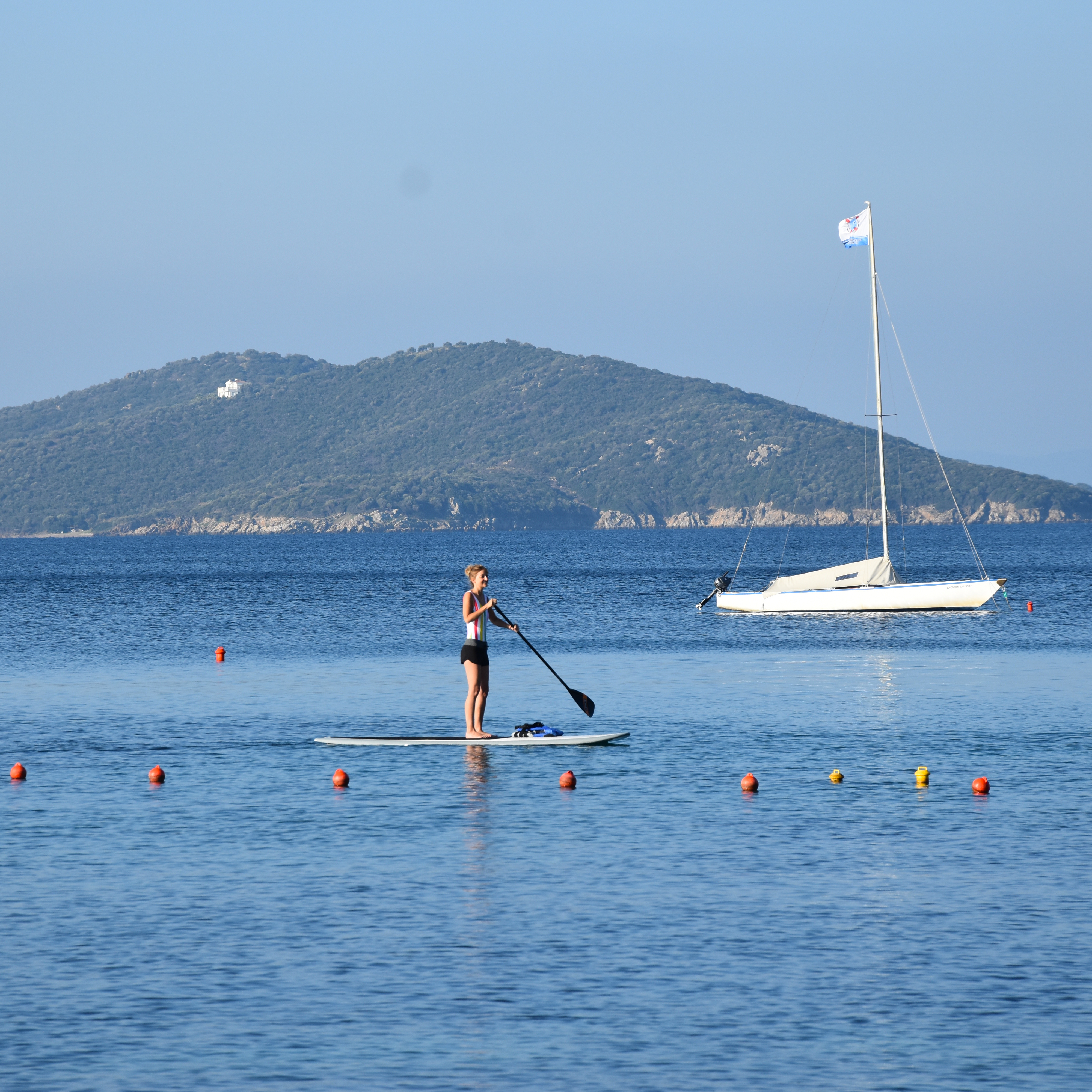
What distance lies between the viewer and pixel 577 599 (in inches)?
3359

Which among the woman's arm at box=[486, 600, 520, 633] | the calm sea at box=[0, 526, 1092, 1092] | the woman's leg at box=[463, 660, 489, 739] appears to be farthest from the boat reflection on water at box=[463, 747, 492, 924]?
the woman's arm at box=[486, 600, 520, 633]

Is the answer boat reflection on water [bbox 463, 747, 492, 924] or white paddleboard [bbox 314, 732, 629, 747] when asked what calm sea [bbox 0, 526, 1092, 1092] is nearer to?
boat reflection on water [bbox 463, 747, 492, 924]

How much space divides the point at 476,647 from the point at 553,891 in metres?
9.10

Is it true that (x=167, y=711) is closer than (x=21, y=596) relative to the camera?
Yes

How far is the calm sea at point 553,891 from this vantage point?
1071cm

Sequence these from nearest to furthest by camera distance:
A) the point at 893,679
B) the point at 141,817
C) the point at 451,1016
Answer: the point at 451,1016
the point at 141,817
the point at 893,679

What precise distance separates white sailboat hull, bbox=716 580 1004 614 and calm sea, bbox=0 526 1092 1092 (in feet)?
→ 86.0

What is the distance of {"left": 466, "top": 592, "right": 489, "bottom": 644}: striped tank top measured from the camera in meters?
23.9

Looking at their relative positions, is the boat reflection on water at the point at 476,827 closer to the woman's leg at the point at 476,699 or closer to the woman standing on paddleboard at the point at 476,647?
the woman's leg at the point at 476,699

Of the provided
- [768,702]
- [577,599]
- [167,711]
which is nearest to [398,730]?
[167,711]

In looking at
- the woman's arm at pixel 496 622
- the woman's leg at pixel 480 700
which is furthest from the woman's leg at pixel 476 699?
the woman's arm at pixel 496 622

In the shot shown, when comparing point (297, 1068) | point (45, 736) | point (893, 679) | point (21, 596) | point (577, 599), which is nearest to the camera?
point (297, 1068)

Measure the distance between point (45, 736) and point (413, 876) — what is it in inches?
531

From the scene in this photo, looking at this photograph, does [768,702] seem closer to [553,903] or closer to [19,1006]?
[553,903]
